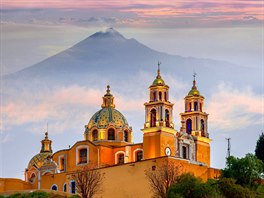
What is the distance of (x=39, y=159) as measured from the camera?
100 metres

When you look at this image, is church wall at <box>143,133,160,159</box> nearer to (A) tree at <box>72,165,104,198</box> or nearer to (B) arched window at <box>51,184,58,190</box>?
(A) tree at <box>72,165,104,198</box>

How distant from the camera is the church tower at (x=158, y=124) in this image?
87.4 meters

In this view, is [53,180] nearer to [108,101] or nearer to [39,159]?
[39,159]

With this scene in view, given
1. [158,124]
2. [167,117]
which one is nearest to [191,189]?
[158,124]

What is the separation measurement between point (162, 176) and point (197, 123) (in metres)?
22.6

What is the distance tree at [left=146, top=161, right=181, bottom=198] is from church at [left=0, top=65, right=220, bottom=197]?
313 centimetres

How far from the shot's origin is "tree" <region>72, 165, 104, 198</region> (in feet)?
247

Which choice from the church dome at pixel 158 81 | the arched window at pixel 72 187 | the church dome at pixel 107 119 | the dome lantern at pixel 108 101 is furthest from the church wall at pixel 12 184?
the church dome at pixel 158 81

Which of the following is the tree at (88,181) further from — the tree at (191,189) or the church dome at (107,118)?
the church dome at (107,118)

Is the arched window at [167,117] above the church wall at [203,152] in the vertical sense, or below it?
above

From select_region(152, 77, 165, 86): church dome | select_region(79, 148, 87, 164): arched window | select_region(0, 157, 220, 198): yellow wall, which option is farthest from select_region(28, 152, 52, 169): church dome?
select_region(0, 157, 220, 198): yellow wall

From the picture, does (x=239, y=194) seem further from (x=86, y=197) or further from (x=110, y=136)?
(x=110, y=136)

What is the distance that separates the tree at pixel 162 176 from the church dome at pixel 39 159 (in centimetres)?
2475

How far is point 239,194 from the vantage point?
70.5 m
